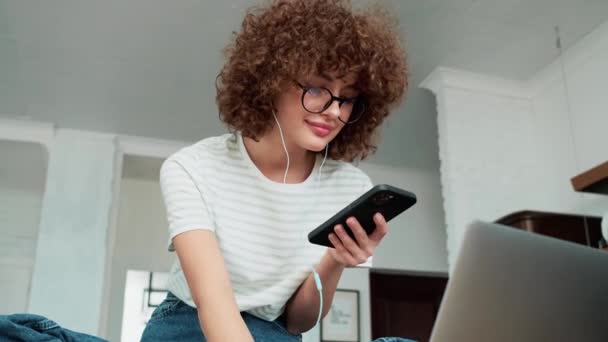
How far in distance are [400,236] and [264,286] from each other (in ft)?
11.4

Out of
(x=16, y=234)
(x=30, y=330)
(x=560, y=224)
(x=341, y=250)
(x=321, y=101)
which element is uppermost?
(x=16, y=234)

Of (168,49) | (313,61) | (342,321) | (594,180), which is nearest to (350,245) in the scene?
(313,61)

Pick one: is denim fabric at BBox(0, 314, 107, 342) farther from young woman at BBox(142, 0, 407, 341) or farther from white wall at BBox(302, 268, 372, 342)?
white wall at BBox(302, 268, 372, 342)

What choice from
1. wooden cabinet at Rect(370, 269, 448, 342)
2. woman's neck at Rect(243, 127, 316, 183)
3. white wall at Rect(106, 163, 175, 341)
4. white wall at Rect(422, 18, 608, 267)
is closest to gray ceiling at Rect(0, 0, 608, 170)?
white wall at Rect(422, 18, 608, 267)

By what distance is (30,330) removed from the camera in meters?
0.68

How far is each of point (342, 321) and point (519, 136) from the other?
163 cm

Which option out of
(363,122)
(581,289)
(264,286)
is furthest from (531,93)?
(581,289)

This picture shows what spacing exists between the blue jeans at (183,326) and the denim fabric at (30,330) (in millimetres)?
253

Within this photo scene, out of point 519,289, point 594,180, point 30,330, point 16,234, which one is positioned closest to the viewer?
point 519,289

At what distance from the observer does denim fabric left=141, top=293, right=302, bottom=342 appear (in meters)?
0.97

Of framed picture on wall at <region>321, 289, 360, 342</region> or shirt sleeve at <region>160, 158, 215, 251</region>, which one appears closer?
shirt sleeve at <region>160, 158, 215, 251</region>

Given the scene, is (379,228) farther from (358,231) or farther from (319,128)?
(319,128)

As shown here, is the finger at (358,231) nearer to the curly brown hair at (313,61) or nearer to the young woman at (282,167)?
the young woman at (282,167)

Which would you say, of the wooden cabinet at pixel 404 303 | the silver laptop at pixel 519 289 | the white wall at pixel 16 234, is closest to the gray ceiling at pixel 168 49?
the white wall at pixel 16 234
